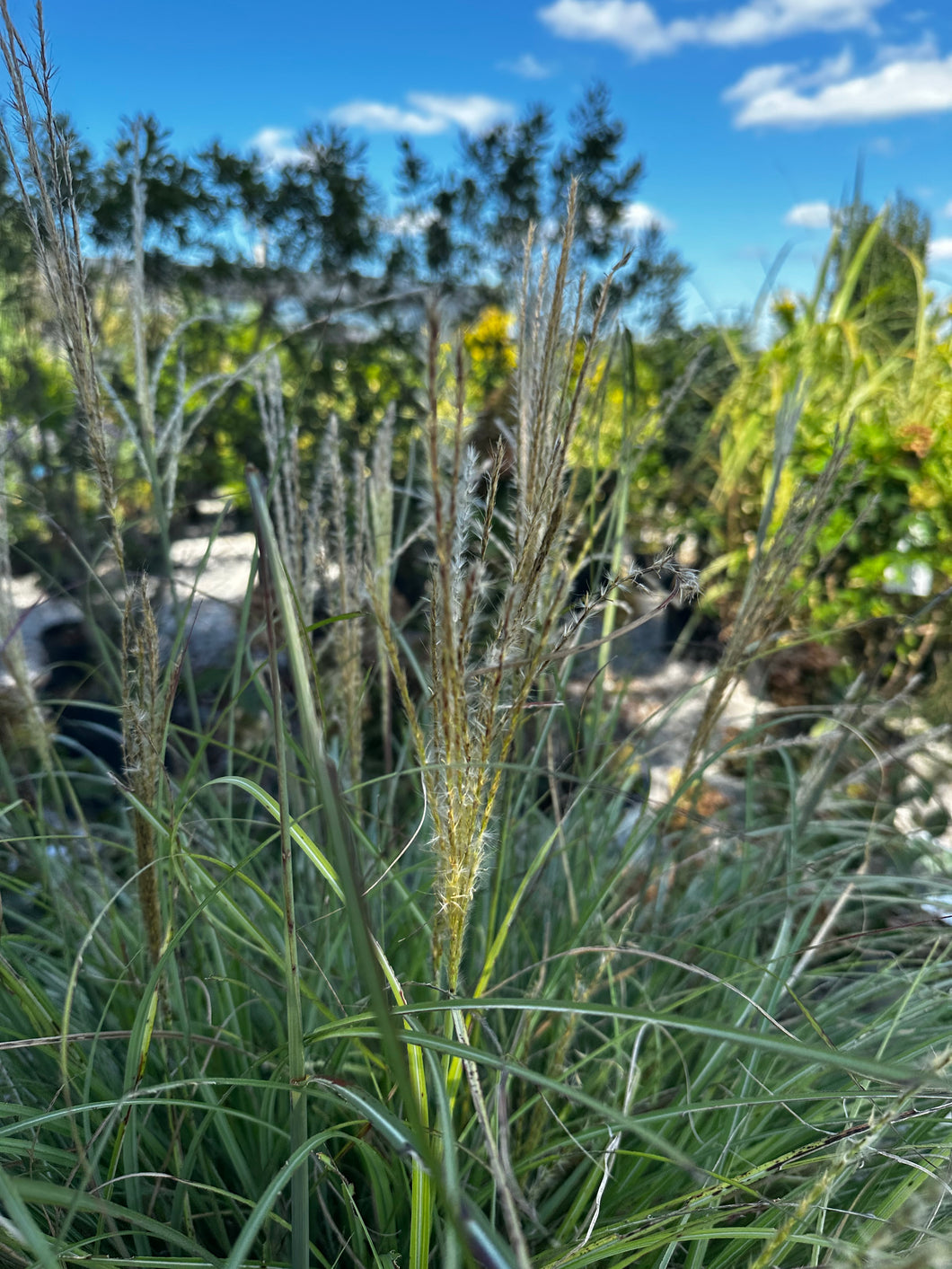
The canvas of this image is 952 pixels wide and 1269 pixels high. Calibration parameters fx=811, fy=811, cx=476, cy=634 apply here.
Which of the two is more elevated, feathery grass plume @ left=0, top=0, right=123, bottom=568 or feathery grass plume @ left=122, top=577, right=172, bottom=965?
feathery grass plume @ left=0, top=0, right=123, bottom=568

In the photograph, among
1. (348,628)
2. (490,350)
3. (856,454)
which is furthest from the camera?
(490,350)

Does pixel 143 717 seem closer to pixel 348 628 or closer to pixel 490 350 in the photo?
pixel 348 628

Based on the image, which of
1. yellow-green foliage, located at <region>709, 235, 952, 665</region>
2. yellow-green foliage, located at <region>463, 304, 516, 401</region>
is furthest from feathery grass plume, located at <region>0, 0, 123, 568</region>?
yellow-green foliage, located at <region>463, 304, 516, 401</region>

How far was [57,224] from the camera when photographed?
0.77 metres

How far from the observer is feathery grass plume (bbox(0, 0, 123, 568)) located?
2.47ft

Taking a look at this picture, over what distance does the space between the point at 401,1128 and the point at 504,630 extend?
1.16ft

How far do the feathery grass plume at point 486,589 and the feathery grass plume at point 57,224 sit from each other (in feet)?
1.27

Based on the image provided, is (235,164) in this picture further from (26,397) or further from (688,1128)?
(688,1128)

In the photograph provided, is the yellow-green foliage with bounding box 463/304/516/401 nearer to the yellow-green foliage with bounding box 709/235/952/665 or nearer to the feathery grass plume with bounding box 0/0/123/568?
the yellow-green foliage with bounding box 709/235/952/665

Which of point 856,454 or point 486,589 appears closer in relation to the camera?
point 486,589

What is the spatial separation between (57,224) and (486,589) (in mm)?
548

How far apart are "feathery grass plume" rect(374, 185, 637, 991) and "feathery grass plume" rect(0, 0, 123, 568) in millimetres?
386

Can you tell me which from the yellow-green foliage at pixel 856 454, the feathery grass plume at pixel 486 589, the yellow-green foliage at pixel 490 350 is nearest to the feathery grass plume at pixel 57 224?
the feathery grass plume at pixel 486 589

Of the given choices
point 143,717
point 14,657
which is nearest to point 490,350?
point 14,657
